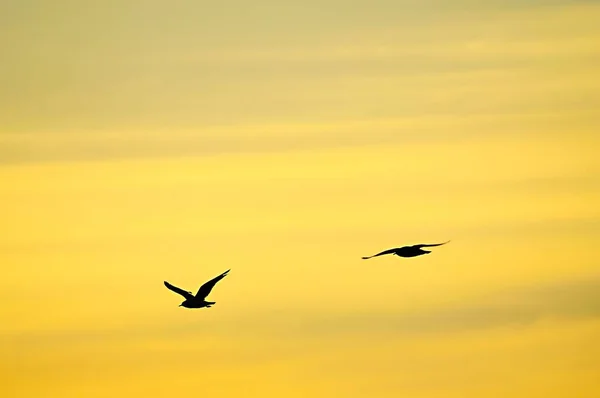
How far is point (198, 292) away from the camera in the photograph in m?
58.9

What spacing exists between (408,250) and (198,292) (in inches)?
339

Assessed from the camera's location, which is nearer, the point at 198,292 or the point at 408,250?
the point at 408,250

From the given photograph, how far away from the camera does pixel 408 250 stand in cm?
5350
